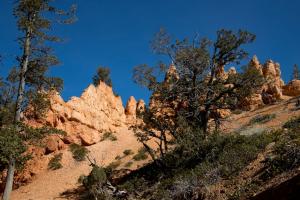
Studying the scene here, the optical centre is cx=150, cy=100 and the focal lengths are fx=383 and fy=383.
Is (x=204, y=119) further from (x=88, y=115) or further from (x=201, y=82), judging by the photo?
(x=88, y=115)

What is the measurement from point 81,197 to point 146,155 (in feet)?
26.0

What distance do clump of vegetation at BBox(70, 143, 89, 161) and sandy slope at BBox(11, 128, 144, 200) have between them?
46cm

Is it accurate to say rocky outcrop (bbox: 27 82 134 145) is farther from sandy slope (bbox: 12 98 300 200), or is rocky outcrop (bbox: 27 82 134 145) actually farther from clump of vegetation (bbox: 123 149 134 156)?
clump of vegetation (bbox: 123 149 134 156)

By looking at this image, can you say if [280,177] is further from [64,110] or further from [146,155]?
[64,110]

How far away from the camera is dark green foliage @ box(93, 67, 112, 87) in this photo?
53.8 metres

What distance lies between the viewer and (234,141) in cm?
1905

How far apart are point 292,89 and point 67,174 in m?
36.5

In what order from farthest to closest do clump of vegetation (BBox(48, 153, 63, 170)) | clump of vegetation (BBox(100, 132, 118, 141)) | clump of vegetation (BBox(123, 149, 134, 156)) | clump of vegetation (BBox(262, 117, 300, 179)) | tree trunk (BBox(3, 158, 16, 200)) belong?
clump of vegetation (BBox(100, 132, 118, 141))
clump of vegetation (BBox(123, 149, 134, 156))
clump of vegetation (BBox(48, 153, 63, 170))
tree trunk (BBox(3, 158, 16, 200))
clump of vegetation (BBox(262, 117, 300, 179))

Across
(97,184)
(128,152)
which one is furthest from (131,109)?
(97,184)

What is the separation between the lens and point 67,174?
34250mm

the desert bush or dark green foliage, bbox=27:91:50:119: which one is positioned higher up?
dark green foliage, bbox=27:91:50:119

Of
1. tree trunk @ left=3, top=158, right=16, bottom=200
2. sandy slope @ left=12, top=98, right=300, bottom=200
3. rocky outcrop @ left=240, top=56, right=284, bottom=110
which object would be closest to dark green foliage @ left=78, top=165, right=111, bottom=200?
sandy slope @ left=12, top=98, right=300, bottom=200

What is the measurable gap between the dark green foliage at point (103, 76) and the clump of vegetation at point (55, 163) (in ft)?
58.4

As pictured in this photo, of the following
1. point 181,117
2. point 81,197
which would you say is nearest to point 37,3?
point 181,117
